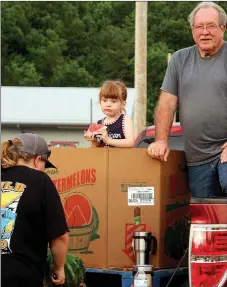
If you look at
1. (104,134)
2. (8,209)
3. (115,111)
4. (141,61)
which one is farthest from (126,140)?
(141,61)

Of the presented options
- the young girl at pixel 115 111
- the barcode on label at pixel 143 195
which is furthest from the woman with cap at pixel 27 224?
the young girl at pixel 115 111

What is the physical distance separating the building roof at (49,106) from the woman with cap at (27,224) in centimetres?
3168

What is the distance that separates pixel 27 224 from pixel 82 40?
65706 millimetres

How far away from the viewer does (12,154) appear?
4828 millimetres

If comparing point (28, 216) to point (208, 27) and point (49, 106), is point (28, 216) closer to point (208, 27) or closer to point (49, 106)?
point (208, 27)

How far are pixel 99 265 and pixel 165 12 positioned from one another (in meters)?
59.1

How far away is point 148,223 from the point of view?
5.05m

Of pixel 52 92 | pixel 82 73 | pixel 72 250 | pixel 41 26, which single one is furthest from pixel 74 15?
pixel 72 250

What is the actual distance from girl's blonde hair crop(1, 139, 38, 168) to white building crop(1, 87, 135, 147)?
32086 mm

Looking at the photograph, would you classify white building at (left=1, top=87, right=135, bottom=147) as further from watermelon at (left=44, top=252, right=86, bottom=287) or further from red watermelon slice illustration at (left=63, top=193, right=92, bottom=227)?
watermelon at (left=44, top=252, right=86, bottom=287)

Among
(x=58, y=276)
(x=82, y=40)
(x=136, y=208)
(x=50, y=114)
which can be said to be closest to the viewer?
(x=58, y=276)

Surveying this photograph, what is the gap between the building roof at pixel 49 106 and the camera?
38.2 metres

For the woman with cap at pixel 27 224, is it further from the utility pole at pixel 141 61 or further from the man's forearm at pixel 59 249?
the utility pole at pixel 141 61

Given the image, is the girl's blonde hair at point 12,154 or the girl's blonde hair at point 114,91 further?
the girl's blonde hair at point 114,91
